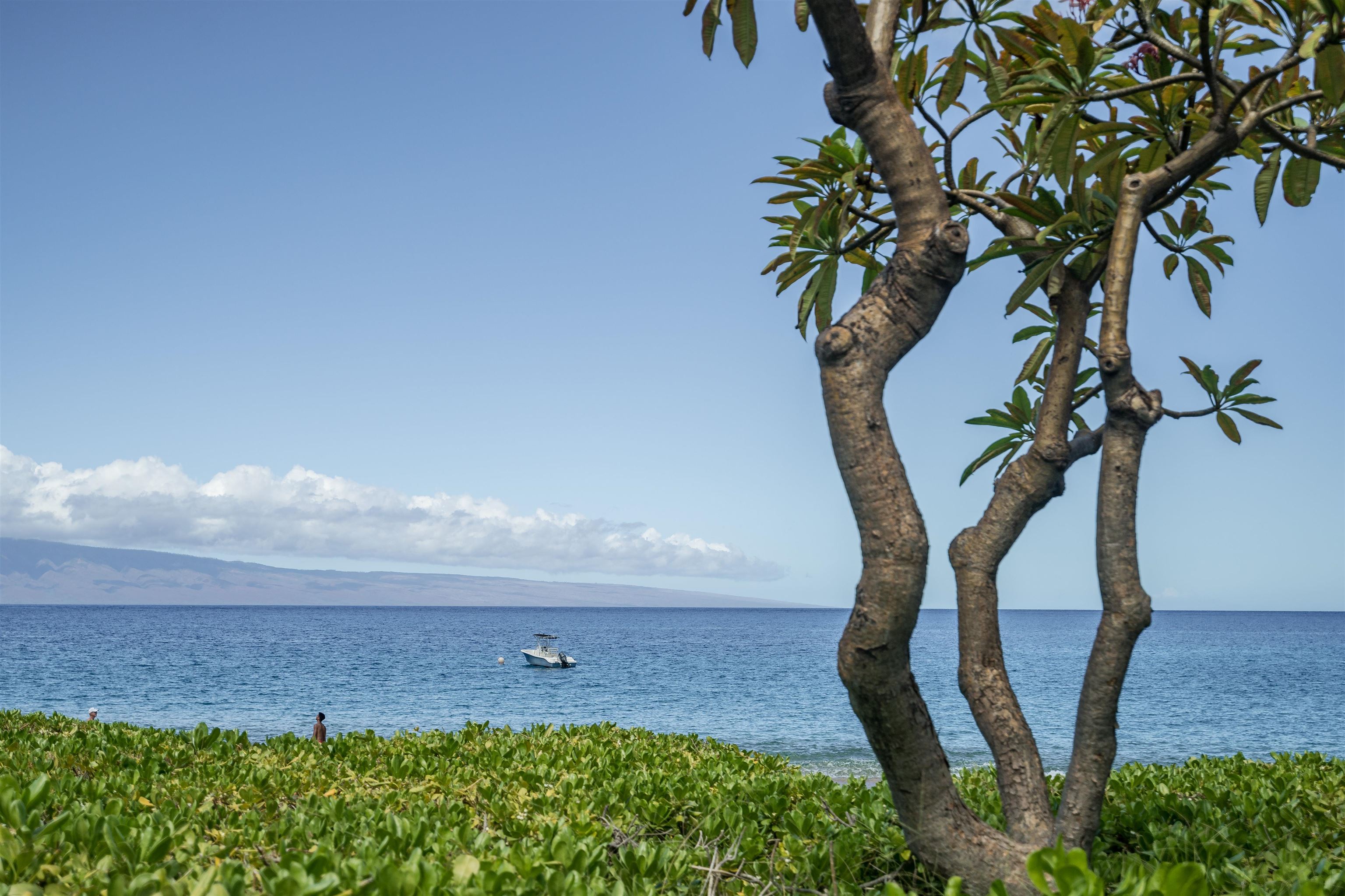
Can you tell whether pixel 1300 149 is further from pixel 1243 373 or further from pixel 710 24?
pixel 710 24

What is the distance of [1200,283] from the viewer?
4512mm

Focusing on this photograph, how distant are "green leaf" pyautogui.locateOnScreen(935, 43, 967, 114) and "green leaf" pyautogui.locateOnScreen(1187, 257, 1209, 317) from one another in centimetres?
158

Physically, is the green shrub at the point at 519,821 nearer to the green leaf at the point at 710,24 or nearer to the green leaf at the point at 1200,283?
the green leaf at the point at 1200,283

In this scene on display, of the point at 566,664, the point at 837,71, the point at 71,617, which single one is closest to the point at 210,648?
the point at 566,664

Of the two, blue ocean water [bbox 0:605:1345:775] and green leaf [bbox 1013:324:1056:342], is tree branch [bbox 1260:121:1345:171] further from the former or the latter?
blue ocean water [bbox 0:605:1345:775]

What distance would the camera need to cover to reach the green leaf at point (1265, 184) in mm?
3918

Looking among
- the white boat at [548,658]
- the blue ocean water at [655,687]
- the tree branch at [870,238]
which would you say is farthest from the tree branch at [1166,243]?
the white boat at [548,658]

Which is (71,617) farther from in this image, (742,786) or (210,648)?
(742,786)

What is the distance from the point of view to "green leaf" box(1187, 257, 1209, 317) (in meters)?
4.49

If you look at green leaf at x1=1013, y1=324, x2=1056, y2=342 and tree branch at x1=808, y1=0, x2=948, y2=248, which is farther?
green leaf at x1=1013, y1=324, x2=1056, y2=342

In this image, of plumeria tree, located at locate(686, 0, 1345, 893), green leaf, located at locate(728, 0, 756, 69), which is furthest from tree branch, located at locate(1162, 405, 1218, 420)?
green leaf, located at locate(728, 0, 756, 69)

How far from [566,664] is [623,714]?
2155 cm

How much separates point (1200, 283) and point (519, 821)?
4.36 meters

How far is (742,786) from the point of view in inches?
175
